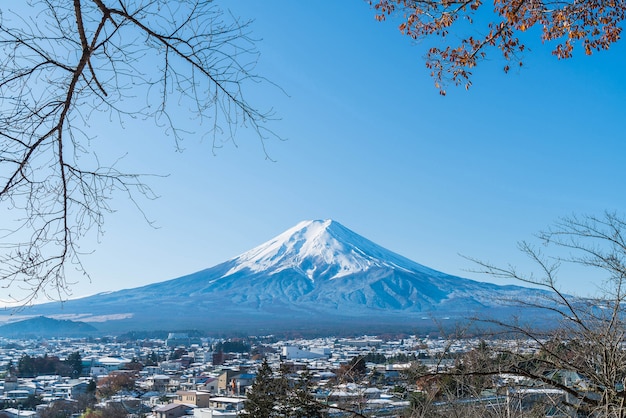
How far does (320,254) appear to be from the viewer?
371 feet

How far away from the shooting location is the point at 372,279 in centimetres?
10412

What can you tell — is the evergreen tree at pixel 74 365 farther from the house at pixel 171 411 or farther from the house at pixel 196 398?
the house at pixel 171 411

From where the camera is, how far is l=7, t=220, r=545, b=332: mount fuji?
289ft

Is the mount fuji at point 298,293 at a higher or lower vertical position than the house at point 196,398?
higher

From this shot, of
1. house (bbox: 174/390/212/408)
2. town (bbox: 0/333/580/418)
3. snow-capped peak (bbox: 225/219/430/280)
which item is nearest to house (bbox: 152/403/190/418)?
town (bbox: 0/333/580/418)

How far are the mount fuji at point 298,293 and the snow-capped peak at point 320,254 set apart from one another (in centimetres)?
18

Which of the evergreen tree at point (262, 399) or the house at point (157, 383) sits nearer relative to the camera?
the evergreen tree at point (262, 399)

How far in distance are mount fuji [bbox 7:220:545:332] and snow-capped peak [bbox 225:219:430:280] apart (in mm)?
183

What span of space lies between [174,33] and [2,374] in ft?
125

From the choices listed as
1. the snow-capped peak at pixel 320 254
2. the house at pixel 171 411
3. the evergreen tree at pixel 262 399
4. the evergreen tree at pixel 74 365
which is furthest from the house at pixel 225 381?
the snow-capped peak at pixel 320 254

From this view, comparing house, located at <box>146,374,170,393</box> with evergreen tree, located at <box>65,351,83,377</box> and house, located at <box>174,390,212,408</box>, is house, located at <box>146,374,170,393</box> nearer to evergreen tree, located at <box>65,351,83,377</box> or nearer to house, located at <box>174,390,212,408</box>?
house, located at <box>174,390,212,408</box>

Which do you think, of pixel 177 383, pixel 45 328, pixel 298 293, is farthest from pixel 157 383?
pixel 45 328

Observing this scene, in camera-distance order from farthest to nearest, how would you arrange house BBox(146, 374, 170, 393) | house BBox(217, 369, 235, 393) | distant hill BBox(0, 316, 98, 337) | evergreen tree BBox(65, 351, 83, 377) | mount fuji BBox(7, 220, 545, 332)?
distant hill BBox(0, 316, 98, 337), mount fuji BBox(7, 220, 545, 332), evergreen tree BBox(65, 351, 83, 377), house BBox(146, 374, 170, 393), house BBox(217, 369, 235, 393)

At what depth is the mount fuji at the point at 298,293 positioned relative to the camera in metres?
88.1
